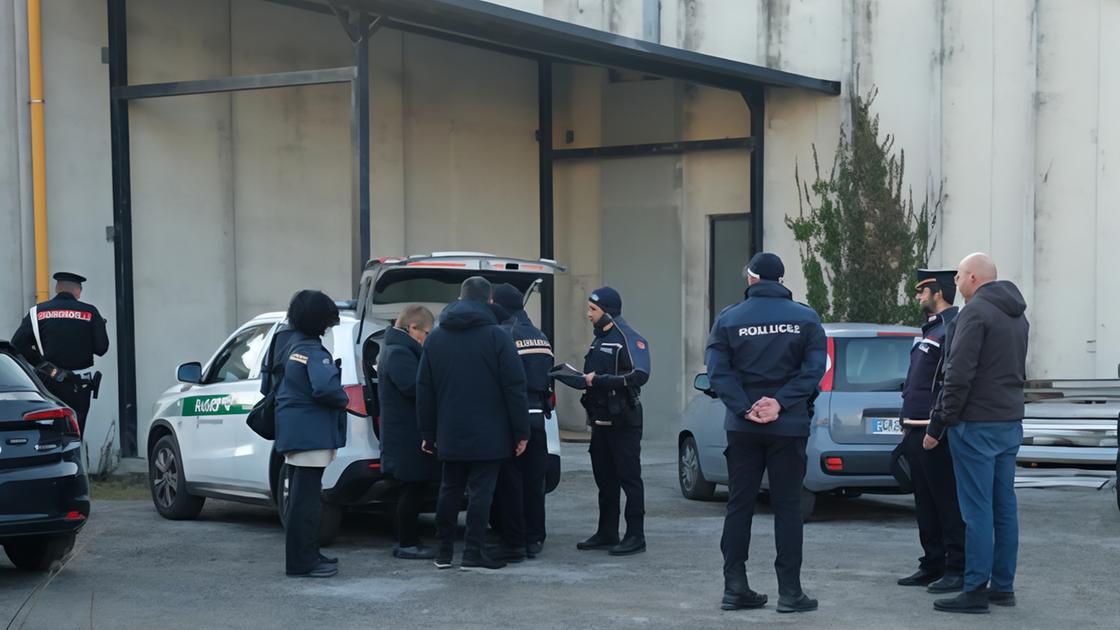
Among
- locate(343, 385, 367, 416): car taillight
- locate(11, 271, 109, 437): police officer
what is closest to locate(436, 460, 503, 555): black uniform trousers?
locate(343, 385, 367, 416): car taillight

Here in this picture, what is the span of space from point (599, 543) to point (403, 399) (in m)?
1.76

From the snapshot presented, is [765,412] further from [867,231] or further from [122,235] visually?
[867,231]

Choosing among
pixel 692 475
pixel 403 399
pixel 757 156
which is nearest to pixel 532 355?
pixel 403 399

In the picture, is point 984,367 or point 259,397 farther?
point 259,397

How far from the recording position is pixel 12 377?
8594mm

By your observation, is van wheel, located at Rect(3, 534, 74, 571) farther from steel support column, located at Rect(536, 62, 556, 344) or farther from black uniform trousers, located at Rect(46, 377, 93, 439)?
steel support column, located at Rect(536, 62, 556, 344)

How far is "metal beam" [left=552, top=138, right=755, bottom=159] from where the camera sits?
19375 mm

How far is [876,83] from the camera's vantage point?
→ 18000mm

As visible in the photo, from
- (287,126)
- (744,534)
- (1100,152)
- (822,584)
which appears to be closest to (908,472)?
(822,584)

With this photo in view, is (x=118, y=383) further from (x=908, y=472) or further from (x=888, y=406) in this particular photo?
(x=908, y=472)

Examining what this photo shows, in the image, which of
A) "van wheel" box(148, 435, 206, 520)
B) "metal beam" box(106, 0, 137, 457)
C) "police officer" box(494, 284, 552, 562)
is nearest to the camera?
"police officer" box(494, 284, 552, 562)

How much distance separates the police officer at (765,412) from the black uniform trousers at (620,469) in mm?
1983

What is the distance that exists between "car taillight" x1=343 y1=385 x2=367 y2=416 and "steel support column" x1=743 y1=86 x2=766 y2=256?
32.5 ft

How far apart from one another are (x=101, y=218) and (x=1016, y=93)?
33.8 ft
